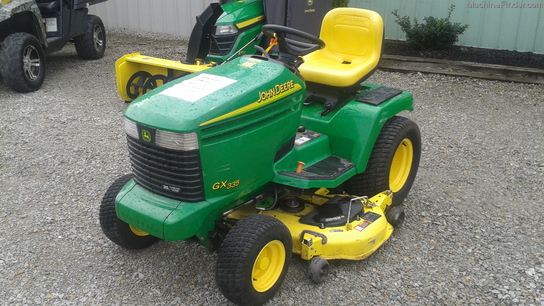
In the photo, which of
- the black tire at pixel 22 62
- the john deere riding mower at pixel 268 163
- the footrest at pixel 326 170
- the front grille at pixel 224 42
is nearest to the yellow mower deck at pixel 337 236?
the john deere riding mower at pixel 268 163

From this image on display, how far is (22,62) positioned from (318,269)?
493 centimetres

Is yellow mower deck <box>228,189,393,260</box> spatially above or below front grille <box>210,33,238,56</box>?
below

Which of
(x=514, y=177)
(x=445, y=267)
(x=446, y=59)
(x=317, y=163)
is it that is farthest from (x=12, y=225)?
(x=446, y=59)

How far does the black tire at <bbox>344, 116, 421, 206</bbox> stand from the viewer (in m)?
3.48

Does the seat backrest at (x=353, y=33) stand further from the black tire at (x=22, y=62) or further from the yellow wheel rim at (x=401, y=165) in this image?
the black tire at (x=22, y=62)

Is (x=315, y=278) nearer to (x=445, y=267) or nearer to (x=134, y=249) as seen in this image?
(x=445, y=267)

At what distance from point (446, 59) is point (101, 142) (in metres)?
4.64

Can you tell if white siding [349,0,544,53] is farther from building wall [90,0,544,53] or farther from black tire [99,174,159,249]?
black tire [99,174,159,249]

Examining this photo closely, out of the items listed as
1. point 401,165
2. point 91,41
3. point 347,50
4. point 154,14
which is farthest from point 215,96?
point 154,14

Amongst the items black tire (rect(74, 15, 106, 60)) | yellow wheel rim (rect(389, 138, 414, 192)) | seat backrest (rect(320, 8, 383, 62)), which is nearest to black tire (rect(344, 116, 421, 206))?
yellow wheel rim (rect(389, 138, 414, 192))

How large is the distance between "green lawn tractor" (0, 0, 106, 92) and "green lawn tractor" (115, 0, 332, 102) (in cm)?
145

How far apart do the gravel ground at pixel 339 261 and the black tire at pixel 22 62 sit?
54 cm

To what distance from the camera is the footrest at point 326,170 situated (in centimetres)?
304

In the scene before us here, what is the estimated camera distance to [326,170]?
10.5 feet
